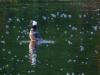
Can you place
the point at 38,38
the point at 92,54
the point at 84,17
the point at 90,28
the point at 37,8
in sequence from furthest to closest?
1. the point at 37,8
2. the point at 84,17
3. the point at 90,28
4. the point at 38,38
5. the point at 92,54

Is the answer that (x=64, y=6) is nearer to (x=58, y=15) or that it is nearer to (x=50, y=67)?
(x=58, y=15)

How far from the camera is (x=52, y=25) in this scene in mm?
29188

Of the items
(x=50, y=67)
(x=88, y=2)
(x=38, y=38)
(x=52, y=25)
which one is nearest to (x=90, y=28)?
(x=52, y=25)

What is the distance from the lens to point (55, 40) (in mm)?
23359

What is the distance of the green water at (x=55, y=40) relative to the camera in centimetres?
1828

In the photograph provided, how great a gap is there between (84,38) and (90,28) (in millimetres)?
3283

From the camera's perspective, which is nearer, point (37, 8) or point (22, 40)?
point (22, 40)

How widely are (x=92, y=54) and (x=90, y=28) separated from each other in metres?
6.52

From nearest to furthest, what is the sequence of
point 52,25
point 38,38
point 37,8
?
point 38,38 < point 52,25 < point 37,8

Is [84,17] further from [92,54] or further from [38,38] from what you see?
[92,54]

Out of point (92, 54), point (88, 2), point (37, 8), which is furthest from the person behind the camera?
point (88, 2)

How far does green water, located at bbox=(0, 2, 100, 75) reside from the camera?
60.0 ft

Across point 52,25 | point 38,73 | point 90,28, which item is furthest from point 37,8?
point 38,73

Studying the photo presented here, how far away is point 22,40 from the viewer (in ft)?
76.5
